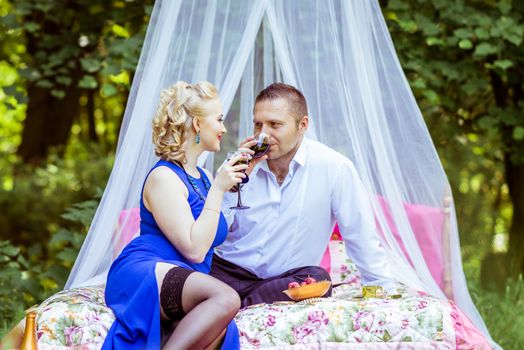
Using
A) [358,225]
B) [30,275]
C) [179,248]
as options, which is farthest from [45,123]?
[179,248]

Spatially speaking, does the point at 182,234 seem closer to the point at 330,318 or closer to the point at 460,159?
the point at 330,318

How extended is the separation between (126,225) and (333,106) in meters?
1.18

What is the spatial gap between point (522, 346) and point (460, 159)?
4.57 metres

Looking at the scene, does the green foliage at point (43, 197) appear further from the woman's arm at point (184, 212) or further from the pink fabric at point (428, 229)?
the woman's arm at point (184, 212)

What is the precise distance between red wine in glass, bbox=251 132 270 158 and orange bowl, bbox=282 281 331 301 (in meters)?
0.63

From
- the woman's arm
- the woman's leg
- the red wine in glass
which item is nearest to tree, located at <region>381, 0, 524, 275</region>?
the red wine in glass

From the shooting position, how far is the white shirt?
12.6ft

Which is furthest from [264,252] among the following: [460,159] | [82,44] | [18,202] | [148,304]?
[460,159]

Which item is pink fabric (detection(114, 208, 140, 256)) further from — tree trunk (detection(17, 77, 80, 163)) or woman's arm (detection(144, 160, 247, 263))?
tree trunk (detection(17, 77, 80, 163))

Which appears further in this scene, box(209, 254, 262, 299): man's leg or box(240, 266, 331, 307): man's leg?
box(209, 254, 262, 299): man's leg

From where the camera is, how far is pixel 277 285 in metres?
3.72

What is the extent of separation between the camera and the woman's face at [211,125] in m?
3.42

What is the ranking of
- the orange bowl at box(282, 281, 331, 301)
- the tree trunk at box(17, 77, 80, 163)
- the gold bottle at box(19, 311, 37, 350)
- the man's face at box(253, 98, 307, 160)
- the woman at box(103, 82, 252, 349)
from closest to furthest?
the gold bottle at box(19, 311, 37, 350) < the woman at box(103, 82, 252, 349) < the orange bowl at box(282, 281, 331, 301) < the man's face at box(253, 98, 307, 160) < the tree trunk at box(17, 77, 80, 163)

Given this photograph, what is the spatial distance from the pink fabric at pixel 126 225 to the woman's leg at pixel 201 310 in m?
0.83
